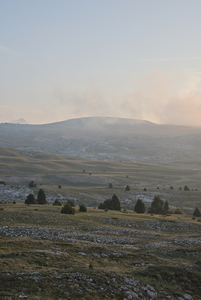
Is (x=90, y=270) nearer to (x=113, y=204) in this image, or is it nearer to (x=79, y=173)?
(x=113, y=204)

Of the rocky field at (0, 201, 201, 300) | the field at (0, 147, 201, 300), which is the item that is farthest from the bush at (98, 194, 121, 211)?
the rocky field at (0, 201, 201, 300)

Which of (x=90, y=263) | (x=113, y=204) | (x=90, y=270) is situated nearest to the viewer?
(x=90, y=270)

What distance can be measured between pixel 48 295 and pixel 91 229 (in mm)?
16620

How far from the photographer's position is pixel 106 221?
101 feet

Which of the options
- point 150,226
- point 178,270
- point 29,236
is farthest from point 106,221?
point 178,270

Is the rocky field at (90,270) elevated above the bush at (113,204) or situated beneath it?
elevated above

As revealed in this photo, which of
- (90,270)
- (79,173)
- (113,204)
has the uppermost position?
(90,270)

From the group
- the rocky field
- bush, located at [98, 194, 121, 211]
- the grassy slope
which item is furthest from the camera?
the grassy slope

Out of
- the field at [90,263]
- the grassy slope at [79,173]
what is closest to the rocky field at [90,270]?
the field at [90,263]

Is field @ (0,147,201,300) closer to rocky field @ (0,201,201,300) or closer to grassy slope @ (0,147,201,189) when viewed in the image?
rocky field @ (0,201,201,300)

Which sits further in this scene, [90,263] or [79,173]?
[79,173]

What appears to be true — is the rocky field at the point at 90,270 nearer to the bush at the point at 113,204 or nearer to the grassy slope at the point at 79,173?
the bush at the point at 113,204

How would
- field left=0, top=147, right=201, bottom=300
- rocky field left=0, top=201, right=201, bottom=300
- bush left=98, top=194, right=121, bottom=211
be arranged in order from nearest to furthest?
rocky field left=0, top=201, right=201, bottom=300 < field left=0, top=147, right=201, bottom=300 < bush left=98, top=194, right=121, bottom=211

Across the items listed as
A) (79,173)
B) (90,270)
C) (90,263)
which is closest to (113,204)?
(90,263)
